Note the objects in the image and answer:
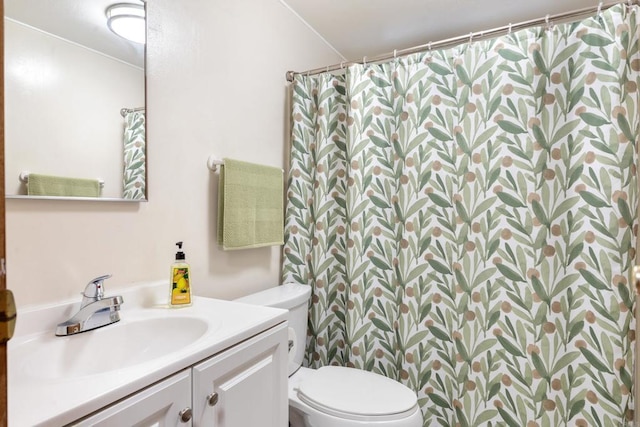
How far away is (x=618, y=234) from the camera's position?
1319 millimetres

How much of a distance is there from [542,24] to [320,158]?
3.71ft

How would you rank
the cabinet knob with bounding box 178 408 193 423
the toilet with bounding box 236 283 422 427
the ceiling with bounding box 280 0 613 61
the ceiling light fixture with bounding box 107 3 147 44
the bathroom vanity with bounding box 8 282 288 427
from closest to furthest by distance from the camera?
the bathroom vanity with bounding box 8 282 288 427 → the cabinet knob with bounding box 178 408 193 423 → the ceiling light fixture with bounding box 107 3 147 44 → the toilet with bounding box 236 283 422 427 → the ceiling with bounding box 280 0 613 61

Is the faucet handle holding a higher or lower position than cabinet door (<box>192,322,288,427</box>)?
higher

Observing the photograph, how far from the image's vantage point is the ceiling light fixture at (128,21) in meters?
1.11

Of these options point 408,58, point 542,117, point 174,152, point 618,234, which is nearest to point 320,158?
point 408,58

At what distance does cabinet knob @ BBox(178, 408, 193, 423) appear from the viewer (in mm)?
730

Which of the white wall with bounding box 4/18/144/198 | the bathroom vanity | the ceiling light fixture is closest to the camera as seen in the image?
the bathroom vanity

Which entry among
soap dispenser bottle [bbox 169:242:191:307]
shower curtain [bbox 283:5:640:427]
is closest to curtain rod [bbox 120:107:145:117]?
soap dispenser bottle [bbox 169:242:191:307]

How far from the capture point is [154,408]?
0.67m

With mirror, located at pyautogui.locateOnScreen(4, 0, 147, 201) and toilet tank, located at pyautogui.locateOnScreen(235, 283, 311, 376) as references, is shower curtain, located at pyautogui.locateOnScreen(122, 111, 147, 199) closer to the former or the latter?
mirror, located at pyautogui.locateOnScreen(4, 0, 147, 201)

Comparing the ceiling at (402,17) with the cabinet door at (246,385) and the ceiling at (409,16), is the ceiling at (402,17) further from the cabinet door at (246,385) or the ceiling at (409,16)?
the cabinet door at (246,385)

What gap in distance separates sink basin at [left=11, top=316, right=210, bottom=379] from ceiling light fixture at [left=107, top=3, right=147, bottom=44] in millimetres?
880

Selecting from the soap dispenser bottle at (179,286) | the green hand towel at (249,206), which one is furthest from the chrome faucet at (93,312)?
the green hand towel at (249,206)

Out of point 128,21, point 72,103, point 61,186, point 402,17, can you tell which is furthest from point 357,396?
point 402,17
